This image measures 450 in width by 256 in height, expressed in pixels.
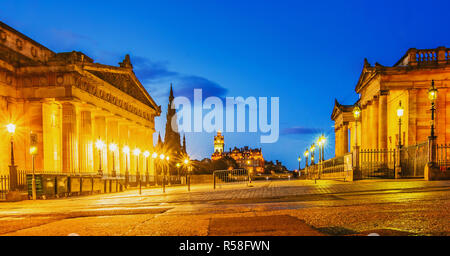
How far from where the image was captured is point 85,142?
39.1 meters

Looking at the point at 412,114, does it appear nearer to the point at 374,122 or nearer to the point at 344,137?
the point at 374,122

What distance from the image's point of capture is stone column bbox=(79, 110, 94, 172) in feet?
125

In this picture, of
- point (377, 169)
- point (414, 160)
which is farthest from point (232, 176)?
point (414, 160)

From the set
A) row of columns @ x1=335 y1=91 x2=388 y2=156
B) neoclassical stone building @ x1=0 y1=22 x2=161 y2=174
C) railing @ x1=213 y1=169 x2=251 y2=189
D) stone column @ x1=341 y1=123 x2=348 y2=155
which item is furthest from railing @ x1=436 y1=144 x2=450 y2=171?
stone column @ x1=341 y1=123 x2=348 y2=155

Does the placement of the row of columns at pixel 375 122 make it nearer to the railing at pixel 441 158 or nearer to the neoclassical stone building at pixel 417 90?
the neoclassical stone building at pixel 417 90

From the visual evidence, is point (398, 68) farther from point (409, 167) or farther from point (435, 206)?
point (435, 206)

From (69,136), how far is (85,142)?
297 centimetres

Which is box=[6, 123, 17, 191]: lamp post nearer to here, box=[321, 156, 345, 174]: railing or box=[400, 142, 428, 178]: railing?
box=[400, 142, 428, 178]: railing

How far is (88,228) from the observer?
273 inches

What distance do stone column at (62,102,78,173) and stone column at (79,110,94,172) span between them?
4.14 ft

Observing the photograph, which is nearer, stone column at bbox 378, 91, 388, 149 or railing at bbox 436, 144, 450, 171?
railing at bbox 436, 144, 450, 171

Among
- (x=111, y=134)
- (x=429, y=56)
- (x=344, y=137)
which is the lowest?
(x=344, y=137)

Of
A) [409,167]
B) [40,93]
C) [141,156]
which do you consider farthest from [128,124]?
[409,167]
